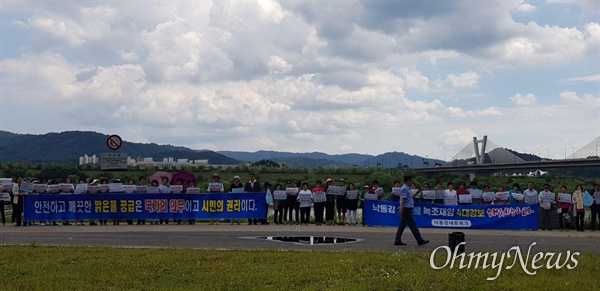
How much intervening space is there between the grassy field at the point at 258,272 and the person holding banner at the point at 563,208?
354 inches

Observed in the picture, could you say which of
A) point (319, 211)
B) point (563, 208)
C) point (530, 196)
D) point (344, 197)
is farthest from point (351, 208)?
point (563, 208)

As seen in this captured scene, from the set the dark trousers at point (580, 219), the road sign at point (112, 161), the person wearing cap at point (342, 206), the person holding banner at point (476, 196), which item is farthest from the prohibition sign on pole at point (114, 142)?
the dark trousers at point (580, 219)

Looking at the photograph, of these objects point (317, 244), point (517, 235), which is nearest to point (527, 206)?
point (517, 235)

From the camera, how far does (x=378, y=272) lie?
12297 millimetres

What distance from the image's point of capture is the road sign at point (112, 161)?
2745 cm

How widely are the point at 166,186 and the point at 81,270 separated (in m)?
12.4

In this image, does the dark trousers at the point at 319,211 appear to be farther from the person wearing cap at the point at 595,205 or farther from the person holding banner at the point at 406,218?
the person wearing cap at the point at 595,205

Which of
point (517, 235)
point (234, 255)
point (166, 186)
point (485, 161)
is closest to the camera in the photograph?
point (234, 255)

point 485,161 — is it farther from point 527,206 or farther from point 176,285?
point 176,285

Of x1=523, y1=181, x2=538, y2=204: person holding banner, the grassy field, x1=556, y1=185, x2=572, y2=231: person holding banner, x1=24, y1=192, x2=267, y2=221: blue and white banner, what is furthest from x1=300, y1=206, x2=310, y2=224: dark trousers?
the grassy field

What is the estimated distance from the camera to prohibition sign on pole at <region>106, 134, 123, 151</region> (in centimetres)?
2702

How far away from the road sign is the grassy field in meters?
12.7

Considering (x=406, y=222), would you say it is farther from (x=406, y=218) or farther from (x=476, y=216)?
(x=476, y=216)

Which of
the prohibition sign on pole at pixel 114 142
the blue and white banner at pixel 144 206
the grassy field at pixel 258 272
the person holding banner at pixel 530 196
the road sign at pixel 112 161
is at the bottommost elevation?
the grassy field at pixel 258 272
